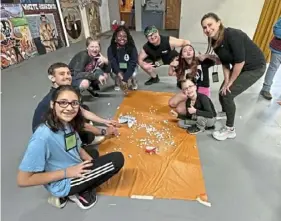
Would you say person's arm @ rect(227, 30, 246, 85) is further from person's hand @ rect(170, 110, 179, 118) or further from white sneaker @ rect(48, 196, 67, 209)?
white sneaker @ rect(48, 196, 67, 209)

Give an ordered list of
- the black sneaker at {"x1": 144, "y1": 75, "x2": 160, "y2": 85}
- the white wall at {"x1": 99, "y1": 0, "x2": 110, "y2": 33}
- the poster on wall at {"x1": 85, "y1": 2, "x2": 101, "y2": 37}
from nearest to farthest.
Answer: the black sneaker at {"x1": 144, "y1": 75, "x2": 160, "y2": 85}
the poster on wall at {"x1": 85, "y1": 2, "x2": 101, "y2": 37}
the white wall at {"x1": 99, "y1": 0, "x2": 110, "y2": 33}

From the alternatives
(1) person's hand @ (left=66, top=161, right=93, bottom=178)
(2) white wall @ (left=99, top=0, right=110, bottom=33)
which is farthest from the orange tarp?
(2) white wall @ (left=99, top=0, right=110, bottom=33)

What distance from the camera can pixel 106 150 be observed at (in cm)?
201

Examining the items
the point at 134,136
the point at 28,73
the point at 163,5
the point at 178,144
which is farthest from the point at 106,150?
the point at 163,5

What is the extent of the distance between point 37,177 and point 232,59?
1723 mm

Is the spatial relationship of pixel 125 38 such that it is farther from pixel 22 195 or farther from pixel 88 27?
pixel 88 27

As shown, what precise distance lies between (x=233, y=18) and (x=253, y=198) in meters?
4.93

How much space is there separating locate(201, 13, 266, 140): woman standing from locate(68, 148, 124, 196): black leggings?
1091mm

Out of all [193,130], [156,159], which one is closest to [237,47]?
[193,130]

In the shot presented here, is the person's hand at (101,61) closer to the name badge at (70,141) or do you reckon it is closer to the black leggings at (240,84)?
the black leggings at (240,84)

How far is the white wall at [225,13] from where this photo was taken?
17.2ft

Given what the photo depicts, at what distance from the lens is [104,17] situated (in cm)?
766

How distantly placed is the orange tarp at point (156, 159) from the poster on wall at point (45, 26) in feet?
9.75

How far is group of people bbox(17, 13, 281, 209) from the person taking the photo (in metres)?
1.22
